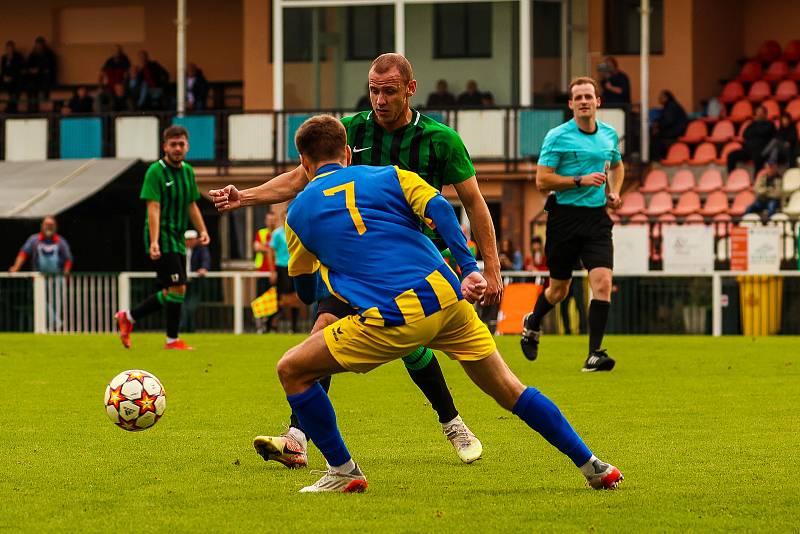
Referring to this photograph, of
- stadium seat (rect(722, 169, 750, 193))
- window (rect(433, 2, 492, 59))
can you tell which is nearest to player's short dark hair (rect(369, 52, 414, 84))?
stadium seat (rect(722, 169, 750, 193))

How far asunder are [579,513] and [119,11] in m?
30.5

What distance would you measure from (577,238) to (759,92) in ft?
56.0

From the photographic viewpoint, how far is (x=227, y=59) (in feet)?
115

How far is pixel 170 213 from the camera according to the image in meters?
15.8

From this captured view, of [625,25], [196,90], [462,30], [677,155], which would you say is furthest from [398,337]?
[625,25]

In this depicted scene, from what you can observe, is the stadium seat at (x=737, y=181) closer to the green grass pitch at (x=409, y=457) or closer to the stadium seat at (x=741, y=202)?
the stadium seat at (x=741, y=202)

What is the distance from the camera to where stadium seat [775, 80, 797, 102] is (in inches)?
1143

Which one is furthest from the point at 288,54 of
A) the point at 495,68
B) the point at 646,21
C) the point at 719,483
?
the point at 719,483

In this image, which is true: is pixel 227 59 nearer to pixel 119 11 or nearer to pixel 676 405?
pixel 119 11

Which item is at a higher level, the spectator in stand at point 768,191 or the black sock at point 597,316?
the spectator in stand at point 768,191

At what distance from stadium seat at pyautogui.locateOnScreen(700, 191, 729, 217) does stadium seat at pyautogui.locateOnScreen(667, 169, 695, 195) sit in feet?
2.66

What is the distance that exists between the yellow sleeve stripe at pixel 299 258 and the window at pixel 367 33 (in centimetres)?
2414

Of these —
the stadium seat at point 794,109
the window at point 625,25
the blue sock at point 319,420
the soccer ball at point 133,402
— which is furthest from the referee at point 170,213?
the window at point 625,25

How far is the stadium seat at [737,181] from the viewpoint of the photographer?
2675cm
